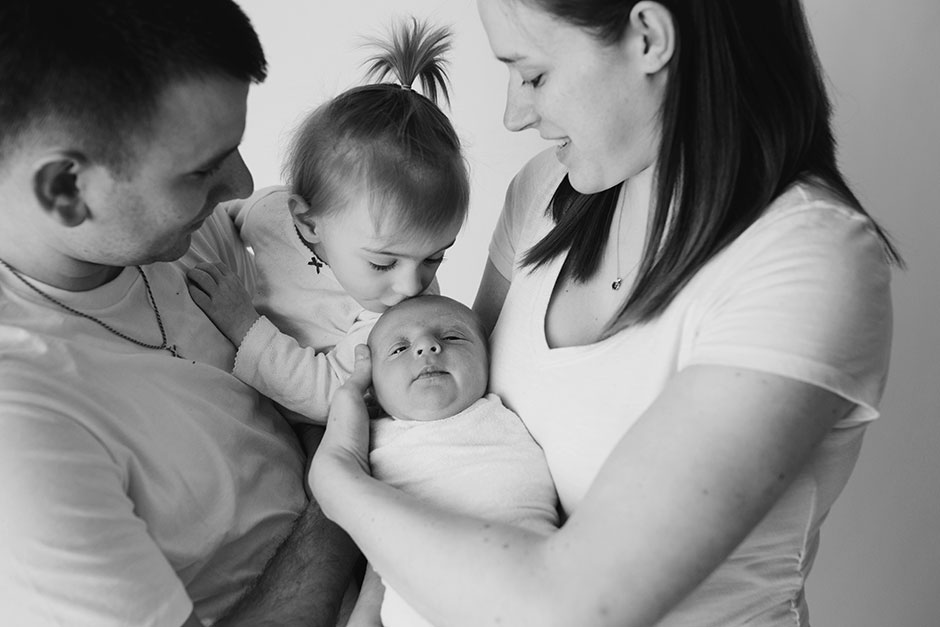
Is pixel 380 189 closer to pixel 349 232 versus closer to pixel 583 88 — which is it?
pixel 349 232

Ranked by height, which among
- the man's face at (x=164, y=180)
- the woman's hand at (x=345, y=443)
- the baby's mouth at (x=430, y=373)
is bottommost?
the woman's hand at (x=345, y=443)

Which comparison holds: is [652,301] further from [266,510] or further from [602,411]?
[266,510]

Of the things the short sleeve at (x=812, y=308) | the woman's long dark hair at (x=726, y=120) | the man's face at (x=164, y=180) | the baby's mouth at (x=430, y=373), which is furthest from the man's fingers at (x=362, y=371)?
the short sleeve at (x=812, y=308)

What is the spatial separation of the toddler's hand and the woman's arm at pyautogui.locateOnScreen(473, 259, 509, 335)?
446 millimetres

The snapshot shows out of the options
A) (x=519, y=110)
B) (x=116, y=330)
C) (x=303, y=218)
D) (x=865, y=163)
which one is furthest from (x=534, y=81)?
(x=865, y=163)

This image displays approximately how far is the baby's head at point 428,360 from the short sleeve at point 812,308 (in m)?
0.52

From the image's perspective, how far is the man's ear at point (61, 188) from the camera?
1195 millimetres

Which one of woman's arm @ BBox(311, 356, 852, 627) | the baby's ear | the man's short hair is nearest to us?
woman's arm @ BBox(311, 356, 852, 627)

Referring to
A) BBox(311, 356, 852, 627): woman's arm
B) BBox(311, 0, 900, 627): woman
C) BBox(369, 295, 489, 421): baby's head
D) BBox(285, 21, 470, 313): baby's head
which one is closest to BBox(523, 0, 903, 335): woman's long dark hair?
BBox(311, 0, 900, 627): woman

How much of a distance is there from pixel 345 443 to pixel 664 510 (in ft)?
2.06

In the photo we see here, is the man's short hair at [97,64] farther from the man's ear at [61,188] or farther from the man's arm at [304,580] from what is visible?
the man's arm at [304,580]

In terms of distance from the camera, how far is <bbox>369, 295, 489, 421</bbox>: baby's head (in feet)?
5.23

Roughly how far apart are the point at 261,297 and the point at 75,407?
0.70 metres

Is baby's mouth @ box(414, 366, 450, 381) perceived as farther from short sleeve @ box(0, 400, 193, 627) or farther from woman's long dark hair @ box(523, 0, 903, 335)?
short sleeve @ box(0, 400, 193, 627)
